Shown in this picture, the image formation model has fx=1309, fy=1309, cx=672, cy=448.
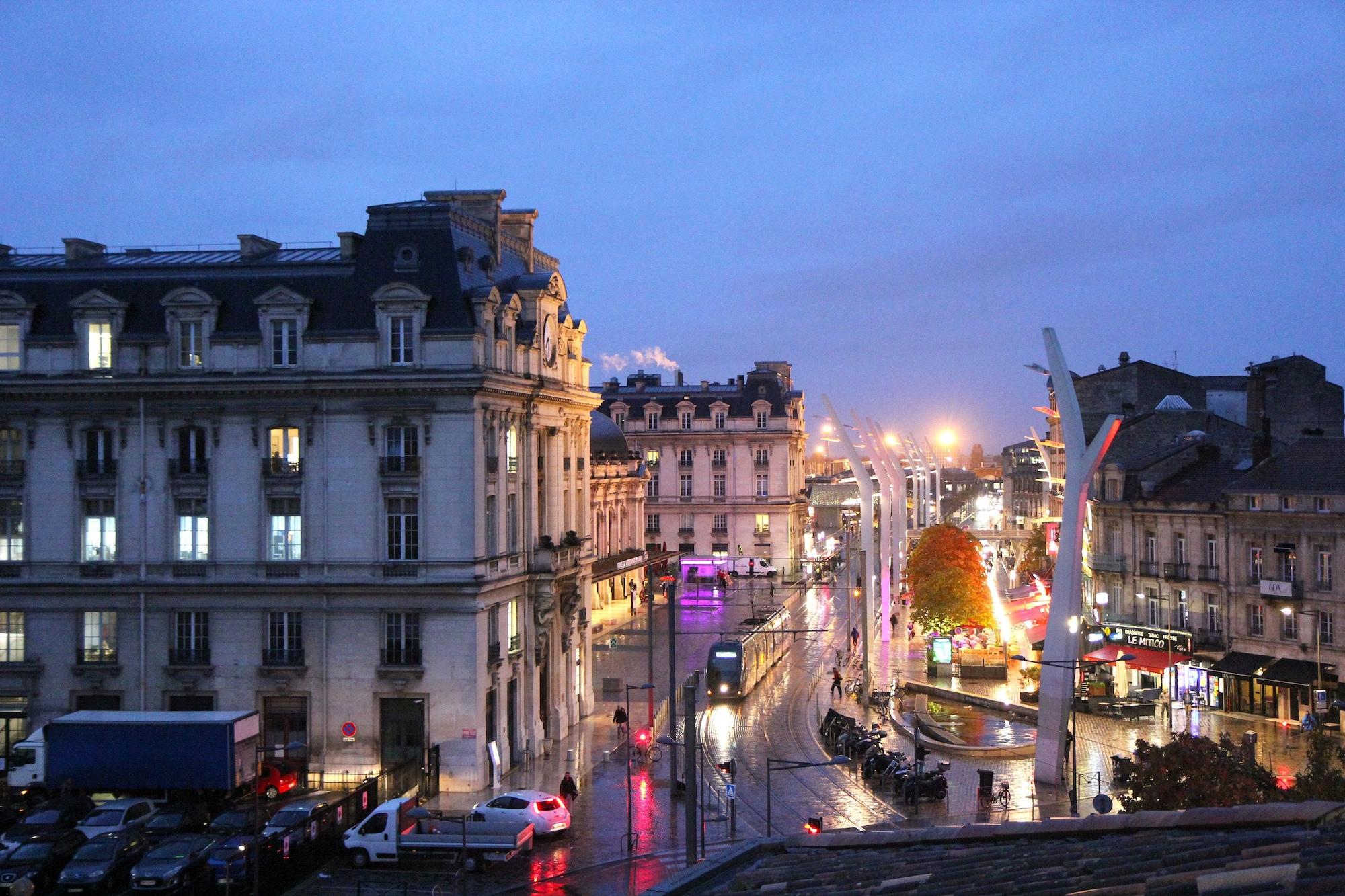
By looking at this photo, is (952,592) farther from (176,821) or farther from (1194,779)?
(176,821)

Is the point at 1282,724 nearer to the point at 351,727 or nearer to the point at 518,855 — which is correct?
the point at 518,855

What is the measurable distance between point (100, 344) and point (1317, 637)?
46.7 metres

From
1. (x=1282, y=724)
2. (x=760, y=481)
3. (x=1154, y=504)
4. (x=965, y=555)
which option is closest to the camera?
(x=1282, y=724)

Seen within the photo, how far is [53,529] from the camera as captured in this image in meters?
44.5

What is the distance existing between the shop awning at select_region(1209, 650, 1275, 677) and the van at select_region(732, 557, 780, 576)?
54.3 meters

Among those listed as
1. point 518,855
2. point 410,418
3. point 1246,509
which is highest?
point 410,418

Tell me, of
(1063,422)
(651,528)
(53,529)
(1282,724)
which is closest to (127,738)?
(53,529)

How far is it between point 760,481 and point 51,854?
87841 millimetres

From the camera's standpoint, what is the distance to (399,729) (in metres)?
42.5

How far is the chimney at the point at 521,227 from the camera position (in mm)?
54438

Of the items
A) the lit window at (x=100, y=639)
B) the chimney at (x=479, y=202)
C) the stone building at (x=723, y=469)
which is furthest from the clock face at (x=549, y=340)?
the stone building at (x=723, y=469)

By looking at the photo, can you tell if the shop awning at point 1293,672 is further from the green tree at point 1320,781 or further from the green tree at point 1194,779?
the green tree at point 1320,781

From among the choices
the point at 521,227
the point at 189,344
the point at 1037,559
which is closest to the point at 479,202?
the point at 521,227

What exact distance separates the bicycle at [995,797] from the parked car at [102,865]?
23324mm
